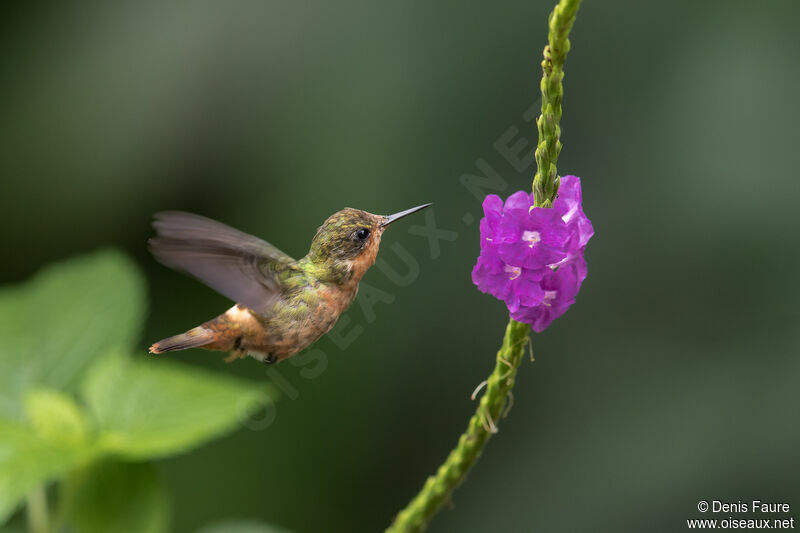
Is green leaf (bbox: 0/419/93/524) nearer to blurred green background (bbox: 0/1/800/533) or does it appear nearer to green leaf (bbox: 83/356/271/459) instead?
green leaf (bbox: 83/356/271/459)

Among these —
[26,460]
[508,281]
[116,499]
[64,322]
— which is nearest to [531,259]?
[508,281]

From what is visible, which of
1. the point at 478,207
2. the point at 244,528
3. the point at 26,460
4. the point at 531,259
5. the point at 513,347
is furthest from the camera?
the point at 478,207

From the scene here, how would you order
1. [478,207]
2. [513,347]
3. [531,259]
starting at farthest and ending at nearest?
[478,207] → [513,347] → [531,259]

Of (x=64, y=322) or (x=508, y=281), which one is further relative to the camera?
(x=64, y=322)

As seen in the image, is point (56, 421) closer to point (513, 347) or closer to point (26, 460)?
point (26, 460)

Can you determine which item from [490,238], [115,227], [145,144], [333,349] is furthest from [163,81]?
[490,238]

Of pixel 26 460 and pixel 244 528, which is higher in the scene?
pixel 26 460

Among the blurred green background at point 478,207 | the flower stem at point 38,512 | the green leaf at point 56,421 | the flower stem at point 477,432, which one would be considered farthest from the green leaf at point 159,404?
the flower stem at point 477,432

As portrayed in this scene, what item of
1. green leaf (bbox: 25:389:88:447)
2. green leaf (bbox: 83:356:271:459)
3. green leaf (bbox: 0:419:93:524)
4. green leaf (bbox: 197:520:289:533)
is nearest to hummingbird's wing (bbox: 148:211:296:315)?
green leaf (bbox: 83:356:271:459)

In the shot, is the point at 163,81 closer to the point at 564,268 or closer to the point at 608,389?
the point at 608,389
